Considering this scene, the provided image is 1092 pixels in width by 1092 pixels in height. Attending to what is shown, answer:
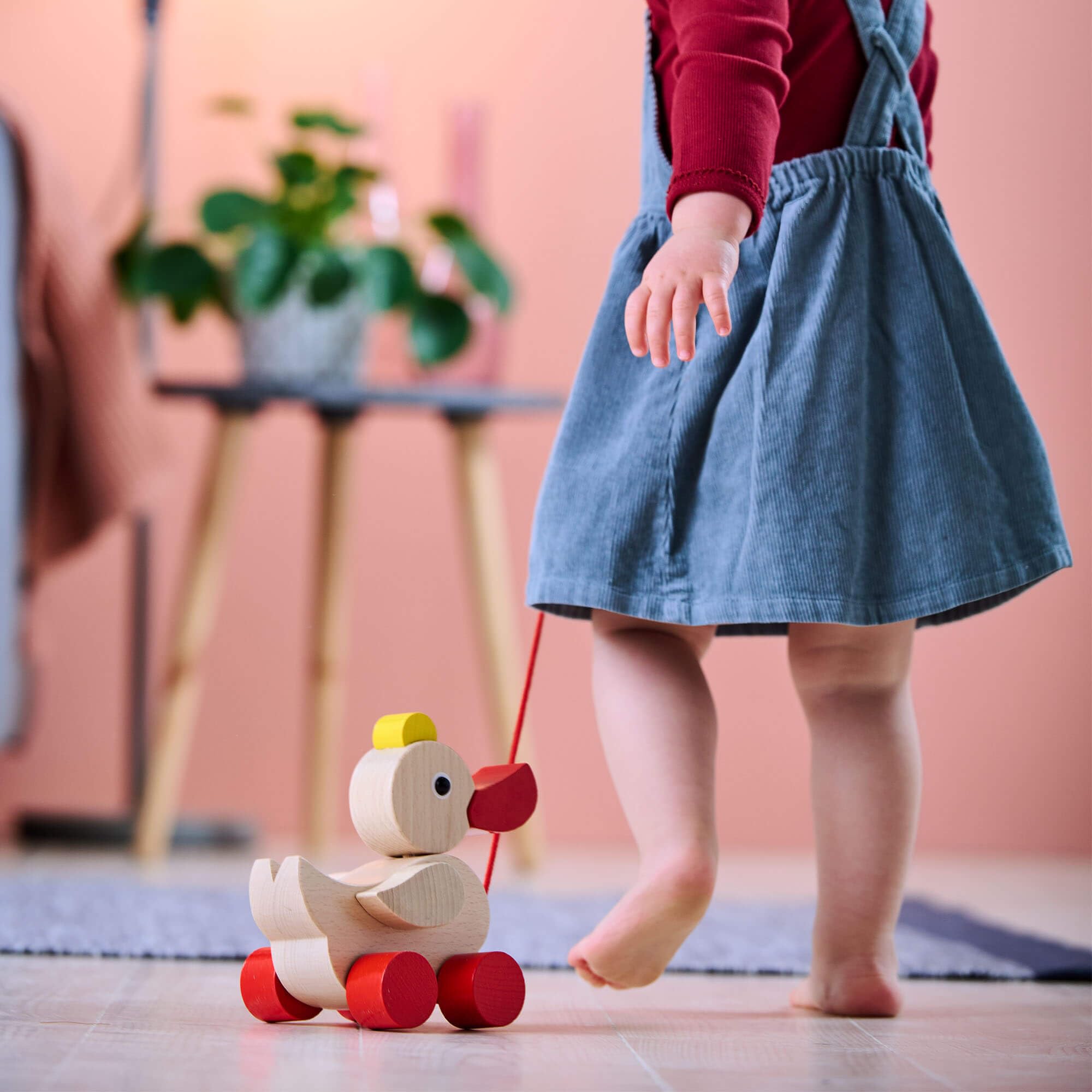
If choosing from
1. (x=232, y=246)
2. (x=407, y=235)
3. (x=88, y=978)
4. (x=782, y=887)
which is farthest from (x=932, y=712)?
(x=88, y=978)

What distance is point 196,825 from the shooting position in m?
1.65

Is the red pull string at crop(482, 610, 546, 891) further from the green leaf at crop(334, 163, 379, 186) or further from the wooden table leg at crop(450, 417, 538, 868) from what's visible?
the green leaf at crop(334, 163, 379, 186)

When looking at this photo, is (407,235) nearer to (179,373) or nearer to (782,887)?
(179,373)

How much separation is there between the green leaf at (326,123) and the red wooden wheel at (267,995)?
43.3 inches

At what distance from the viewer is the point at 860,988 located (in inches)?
28.3

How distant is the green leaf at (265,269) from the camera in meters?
1.47

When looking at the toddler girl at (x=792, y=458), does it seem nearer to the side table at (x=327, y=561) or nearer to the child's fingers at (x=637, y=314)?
the child's fingers at (x=637, y=314)

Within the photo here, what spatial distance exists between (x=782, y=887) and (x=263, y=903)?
86 cm

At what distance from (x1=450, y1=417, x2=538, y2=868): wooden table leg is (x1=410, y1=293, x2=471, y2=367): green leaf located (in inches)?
3.0

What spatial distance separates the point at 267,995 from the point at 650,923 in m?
0.17

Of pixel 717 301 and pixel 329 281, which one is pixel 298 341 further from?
pixel 717 301

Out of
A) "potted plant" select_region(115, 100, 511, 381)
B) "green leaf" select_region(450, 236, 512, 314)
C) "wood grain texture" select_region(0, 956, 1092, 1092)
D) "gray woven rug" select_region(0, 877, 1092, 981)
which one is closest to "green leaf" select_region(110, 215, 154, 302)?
"potted plant" select_region(115, 100, 511, 381)

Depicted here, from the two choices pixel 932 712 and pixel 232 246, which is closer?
pixel 232 246

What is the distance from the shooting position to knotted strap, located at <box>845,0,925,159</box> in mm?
738
